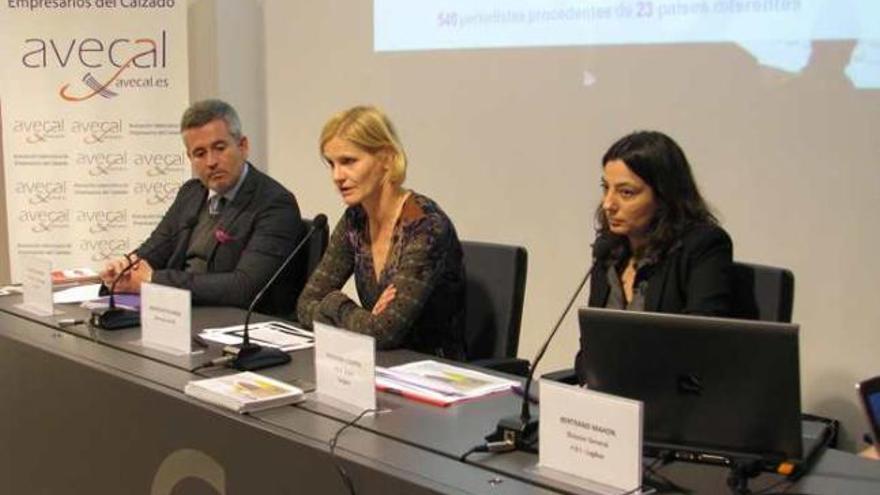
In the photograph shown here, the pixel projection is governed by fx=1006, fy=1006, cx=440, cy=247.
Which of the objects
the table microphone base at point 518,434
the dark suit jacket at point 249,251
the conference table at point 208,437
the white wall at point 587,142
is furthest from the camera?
the white wall at point 587,142

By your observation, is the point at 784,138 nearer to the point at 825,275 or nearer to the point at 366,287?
the point at 825,275

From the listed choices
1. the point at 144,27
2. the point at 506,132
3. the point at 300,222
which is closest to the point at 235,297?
the point at 300,222

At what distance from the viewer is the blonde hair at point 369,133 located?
246cm

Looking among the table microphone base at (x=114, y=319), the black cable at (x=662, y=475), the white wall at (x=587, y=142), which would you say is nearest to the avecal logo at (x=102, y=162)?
the white wall at (x=587, y=142)

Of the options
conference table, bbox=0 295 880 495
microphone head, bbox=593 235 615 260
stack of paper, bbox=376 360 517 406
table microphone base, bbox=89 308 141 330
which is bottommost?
conference table, bbox=0 295 880 495

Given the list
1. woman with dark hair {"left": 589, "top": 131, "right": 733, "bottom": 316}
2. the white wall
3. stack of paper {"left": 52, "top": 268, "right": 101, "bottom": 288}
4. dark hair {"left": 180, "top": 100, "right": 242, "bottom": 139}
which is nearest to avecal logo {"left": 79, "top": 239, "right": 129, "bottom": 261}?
the white wall

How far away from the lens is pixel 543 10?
3568 mm

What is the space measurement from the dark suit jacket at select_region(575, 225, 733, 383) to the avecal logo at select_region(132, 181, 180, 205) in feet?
9.19

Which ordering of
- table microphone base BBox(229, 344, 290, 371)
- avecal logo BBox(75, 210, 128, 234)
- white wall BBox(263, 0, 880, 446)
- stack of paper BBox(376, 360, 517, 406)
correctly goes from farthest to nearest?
avecal logo BBox(75, 210, 128, 234), white wall BBox(263, 0, 880, 446), table microphone base BBox(229, 344, 290, 371), stack of paper BBox(376, 360, 517, 406)

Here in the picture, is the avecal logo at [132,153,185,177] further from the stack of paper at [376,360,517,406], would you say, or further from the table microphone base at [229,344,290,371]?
the stack of paper at [376,360,517,406]

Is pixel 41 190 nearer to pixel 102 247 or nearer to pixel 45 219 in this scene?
pixel 45 219

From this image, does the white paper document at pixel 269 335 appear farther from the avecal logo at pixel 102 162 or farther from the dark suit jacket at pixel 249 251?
the avecal logo at pixel 102 162

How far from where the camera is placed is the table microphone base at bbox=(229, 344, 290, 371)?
215cm

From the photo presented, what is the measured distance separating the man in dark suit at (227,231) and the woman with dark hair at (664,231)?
1031 millimetres
